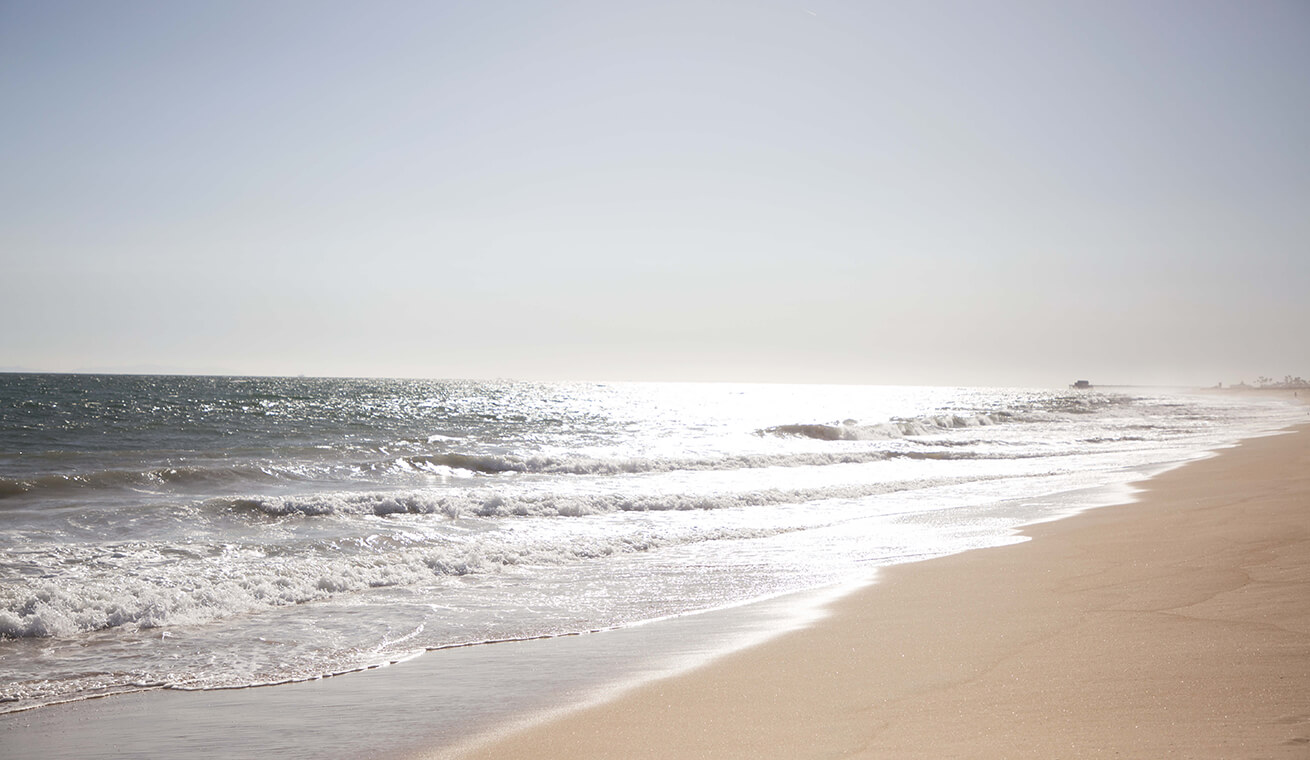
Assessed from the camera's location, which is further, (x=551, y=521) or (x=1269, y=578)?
(x=551, y=521)

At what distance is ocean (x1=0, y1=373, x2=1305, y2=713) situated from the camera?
6.96m

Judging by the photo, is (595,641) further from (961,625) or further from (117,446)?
(117,446)

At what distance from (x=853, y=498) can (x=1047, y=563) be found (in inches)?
360

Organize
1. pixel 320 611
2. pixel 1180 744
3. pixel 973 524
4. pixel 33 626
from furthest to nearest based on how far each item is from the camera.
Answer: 1. pixel 973 524
2. pixel 320 611
3. pixel 33 626
4. pixel 1180 744

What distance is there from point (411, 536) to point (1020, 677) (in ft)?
33.4

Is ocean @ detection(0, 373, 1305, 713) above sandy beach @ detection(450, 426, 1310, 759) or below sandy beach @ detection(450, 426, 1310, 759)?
below

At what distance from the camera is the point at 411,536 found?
1273 cm

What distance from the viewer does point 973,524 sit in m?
13.2

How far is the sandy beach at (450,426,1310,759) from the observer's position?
3.74 m

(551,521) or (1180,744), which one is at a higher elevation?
(1180,744)

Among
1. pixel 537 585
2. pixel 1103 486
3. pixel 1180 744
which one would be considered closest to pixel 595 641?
pixel 537 585

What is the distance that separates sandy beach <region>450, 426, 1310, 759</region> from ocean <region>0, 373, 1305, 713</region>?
→ 1980 millimetres

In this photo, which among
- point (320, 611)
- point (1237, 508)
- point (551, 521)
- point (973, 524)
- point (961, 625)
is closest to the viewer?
point (961, 625)

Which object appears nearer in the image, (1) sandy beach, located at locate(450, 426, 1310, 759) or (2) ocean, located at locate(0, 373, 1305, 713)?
(1) sandy beach, located at locate(450, 426, 1310, 759)
